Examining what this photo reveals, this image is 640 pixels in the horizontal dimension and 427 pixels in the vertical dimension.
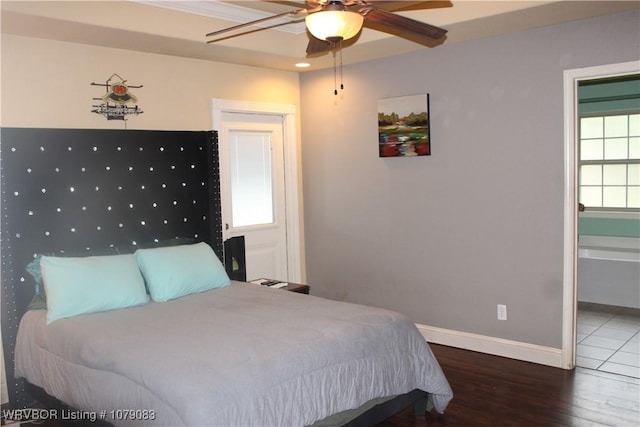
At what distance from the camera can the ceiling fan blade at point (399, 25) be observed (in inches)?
104

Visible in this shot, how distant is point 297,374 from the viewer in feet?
8.19

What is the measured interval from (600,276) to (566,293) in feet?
6.58

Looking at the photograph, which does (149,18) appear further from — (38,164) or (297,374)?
(297,374)

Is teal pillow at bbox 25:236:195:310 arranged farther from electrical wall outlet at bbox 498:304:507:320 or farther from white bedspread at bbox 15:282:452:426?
electrical wall outlet at bbox 498:304:507:320

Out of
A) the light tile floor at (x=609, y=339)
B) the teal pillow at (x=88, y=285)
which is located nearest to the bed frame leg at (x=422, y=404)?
the light tile floor at (x=609, y=339)

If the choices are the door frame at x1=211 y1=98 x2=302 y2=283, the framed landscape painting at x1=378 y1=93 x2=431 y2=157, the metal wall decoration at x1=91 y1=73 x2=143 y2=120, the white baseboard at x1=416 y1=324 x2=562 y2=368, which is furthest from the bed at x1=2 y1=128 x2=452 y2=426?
the framed landscape painting at x1=378 y1=93 x2=431 y2=157

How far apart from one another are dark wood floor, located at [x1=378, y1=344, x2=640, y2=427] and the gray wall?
1.21 feet

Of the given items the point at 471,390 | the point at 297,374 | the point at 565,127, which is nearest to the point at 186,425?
the point at 297,374

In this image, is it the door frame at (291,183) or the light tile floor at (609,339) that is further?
the door frame at (291,183)

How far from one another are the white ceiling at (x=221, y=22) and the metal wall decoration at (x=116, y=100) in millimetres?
266

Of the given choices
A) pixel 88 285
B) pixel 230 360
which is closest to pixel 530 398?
pixel 230 360

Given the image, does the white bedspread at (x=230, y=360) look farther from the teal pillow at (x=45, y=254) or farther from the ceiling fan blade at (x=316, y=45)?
the ceiling fan blade at (x=316, y=45)

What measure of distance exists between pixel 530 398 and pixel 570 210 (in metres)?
1.31

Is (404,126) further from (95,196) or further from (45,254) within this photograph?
(45,254)
